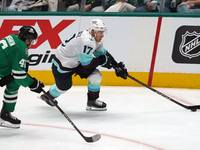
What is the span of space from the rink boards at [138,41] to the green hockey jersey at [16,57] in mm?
2180

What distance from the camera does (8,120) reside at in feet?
9.39

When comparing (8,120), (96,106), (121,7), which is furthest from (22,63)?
(121,7)

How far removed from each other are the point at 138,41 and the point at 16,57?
2.61 meters

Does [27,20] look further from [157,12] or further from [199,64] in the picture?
[199,64]

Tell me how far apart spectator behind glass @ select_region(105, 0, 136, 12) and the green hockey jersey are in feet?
7.86

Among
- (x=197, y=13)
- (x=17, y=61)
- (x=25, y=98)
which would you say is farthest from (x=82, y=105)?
(x=197, y=13)

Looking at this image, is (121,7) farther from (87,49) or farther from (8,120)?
(8,120)

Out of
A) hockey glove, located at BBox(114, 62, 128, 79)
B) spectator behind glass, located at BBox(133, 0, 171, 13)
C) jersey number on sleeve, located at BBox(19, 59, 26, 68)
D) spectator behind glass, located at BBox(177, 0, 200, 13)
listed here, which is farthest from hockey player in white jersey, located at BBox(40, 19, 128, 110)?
spectator behind glass, located at BBox(177, 0, 200, 13)

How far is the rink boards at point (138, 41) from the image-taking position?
4777 mm

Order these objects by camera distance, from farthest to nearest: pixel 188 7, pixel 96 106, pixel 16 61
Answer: pixel 188 7, pixel 96 106, pixel 16 61

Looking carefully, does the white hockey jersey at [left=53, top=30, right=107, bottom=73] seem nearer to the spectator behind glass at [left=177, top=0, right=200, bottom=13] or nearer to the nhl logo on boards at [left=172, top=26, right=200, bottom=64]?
the nhl logo on boards at [left=172, top=26, right=200, bottom=64]

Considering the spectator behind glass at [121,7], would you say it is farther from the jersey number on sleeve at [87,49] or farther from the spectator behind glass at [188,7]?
the jersey number on sleeve at [87,49]

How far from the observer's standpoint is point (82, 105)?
395 centimetres

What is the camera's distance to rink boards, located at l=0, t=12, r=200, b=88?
4777 millimetres
